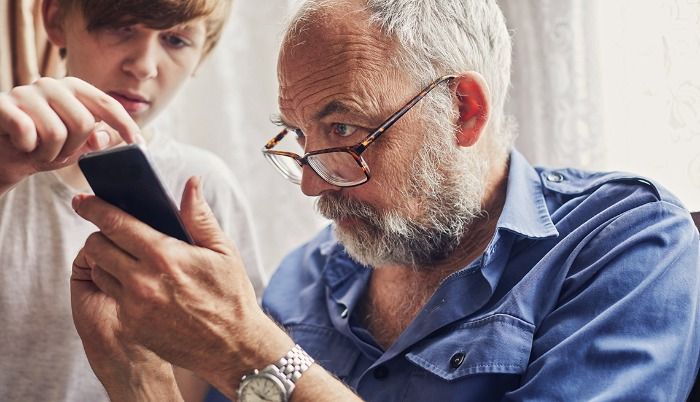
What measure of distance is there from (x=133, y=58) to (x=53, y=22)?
0.24 meters

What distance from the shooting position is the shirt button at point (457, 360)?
1.32 meters

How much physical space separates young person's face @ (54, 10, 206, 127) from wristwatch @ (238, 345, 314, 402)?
713 mm

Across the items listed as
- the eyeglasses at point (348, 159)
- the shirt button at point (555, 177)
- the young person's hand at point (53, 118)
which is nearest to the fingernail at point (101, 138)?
the young person's hand at point (53, 118)

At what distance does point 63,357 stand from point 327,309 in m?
0.54

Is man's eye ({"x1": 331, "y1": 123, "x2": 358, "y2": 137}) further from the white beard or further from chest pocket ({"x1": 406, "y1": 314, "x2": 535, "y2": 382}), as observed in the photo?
chest pocket ({"x1": 406, "y1": 314, "x2": 535, "y2": 382})

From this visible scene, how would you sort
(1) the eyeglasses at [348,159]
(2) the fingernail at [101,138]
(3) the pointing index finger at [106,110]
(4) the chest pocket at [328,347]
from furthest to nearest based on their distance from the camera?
1. (4) the chest pocket at [328,347]
2. (1) the eyeglasses at [348,159]
3. (2) the fingernail at [101,138]
4. (3) the pointing index finger at [106,110]

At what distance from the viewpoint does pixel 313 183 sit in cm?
145

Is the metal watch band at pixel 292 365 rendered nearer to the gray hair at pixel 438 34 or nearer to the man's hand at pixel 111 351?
the man's hand at pixel 111 351

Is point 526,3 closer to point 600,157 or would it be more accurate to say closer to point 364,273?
point 600,157

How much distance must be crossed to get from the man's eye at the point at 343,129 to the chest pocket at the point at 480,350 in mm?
382

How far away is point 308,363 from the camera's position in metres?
1.18

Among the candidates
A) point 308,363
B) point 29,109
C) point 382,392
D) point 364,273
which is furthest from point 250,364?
point 364,273

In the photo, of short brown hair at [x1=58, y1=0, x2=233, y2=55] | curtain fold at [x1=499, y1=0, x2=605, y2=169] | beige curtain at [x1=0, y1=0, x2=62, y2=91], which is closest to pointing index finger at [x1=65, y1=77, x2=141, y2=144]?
short brown hair at [x1=58, y1=0, x2=233, y2=55]

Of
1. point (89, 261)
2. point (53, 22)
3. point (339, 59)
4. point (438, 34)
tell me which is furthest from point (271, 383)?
point (53, 22)
